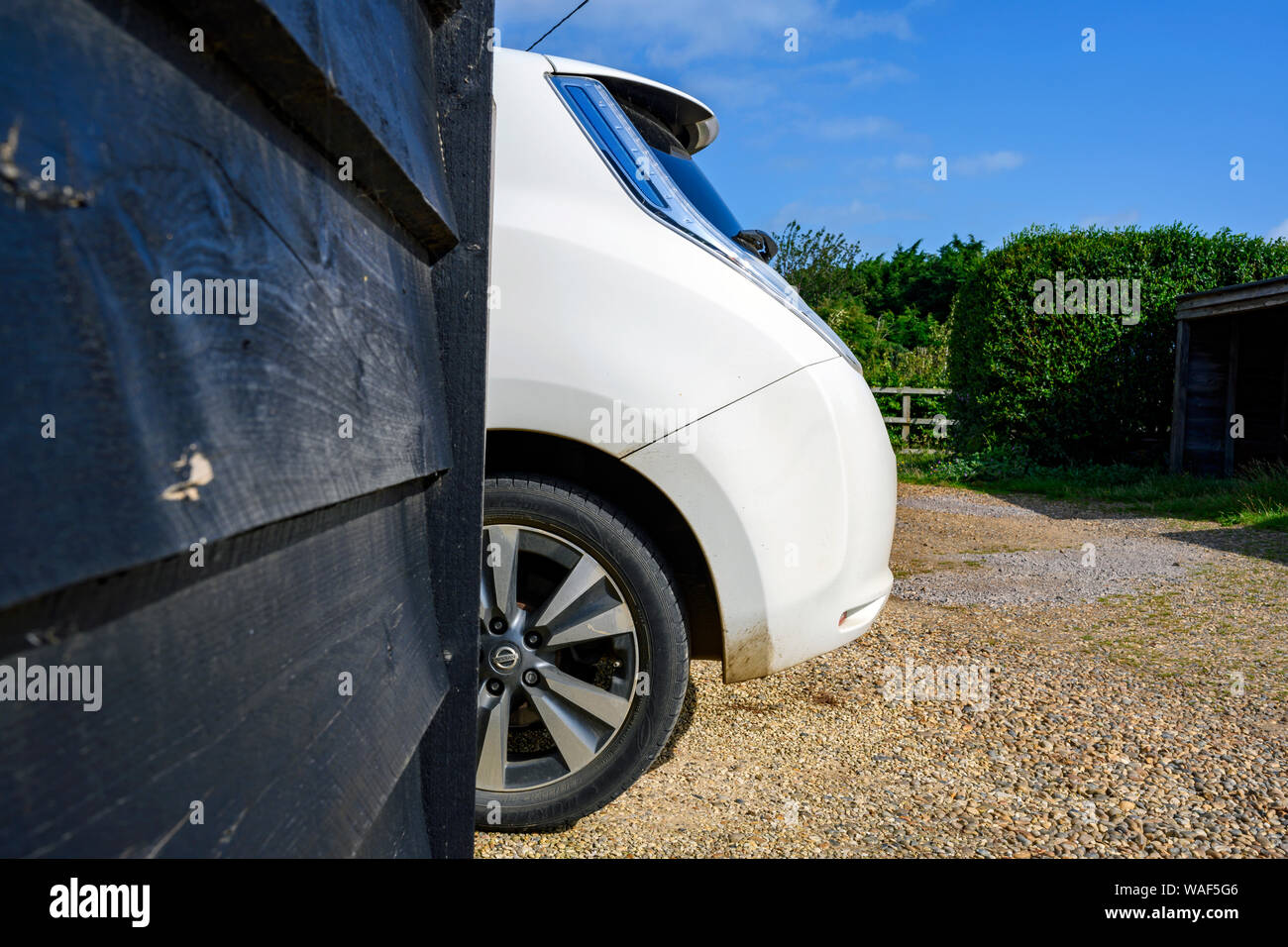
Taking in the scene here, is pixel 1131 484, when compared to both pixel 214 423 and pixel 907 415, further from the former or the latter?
pixel 214 423

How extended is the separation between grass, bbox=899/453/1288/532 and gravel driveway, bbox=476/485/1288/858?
13.9 ft

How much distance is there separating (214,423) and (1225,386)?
15.5 metres

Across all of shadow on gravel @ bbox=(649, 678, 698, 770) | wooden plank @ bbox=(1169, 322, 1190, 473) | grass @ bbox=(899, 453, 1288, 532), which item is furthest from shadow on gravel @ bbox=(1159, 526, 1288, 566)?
shadow on gravel @ bbox=(649, 678, 698, 770)

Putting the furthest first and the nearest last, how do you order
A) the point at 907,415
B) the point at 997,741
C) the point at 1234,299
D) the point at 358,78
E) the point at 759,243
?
1. the point at 907,415
2. the point at 1234,299
3. the point at 997,741
4. the point at 759,243
5. the point at 358,78

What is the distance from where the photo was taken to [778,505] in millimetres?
2535

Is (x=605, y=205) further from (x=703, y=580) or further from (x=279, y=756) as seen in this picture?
(x=279, y=756)

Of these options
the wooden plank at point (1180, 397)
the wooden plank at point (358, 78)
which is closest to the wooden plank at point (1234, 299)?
the wooden plank at point (1180, 397)

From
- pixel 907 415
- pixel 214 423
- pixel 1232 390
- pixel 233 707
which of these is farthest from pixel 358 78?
pixel 907 415

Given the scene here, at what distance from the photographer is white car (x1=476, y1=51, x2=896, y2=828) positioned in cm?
244

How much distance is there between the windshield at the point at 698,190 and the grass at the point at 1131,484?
8482 millimetres

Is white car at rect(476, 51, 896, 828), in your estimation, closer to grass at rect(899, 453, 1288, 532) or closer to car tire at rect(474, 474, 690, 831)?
car tire at rect(474, 474, 690, 831)
